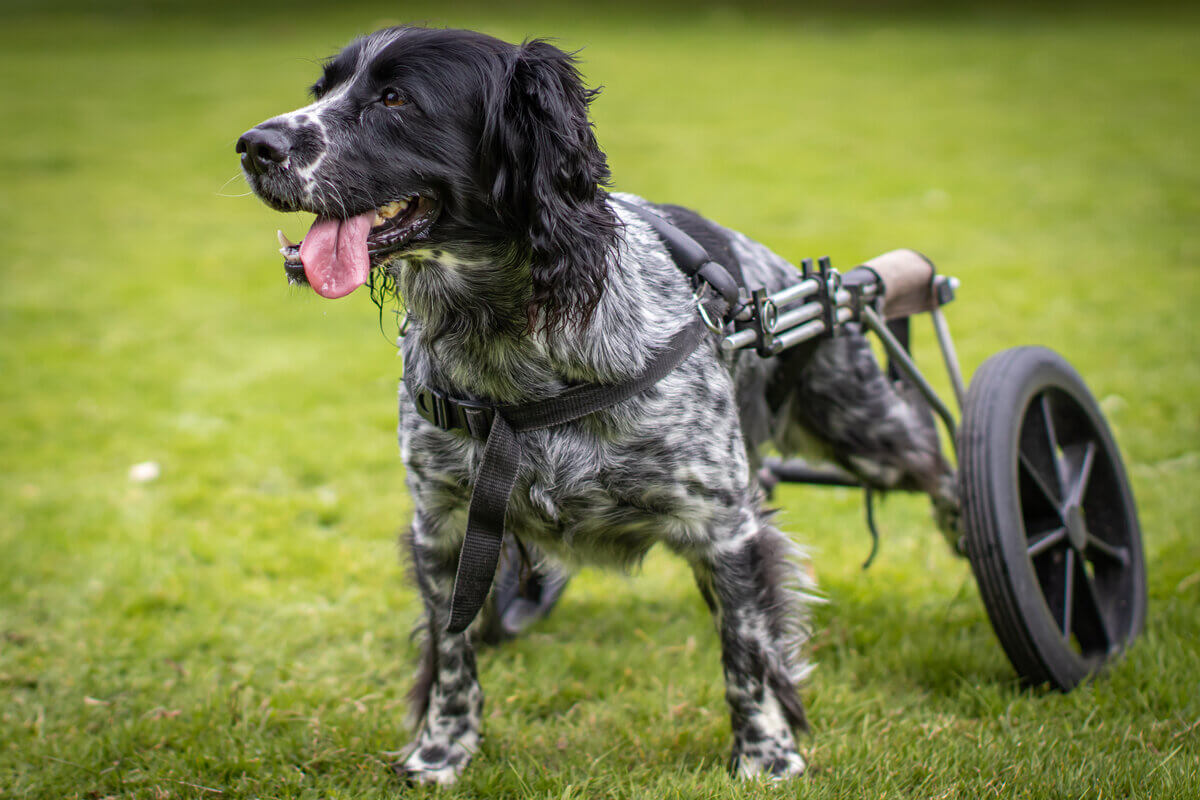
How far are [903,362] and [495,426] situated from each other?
1.36 meters

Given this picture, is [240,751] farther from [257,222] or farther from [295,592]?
[257,222]

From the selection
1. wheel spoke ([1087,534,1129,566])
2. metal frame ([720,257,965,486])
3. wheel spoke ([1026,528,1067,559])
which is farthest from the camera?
wheel spoke ([1087,534,1129,566])

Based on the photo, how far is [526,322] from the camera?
7.98 feet

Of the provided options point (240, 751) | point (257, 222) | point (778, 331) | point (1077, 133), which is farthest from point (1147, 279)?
point (257, 222)

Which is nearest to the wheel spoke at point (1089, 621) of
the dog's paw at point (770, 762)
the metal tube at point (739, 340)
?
the dog's paw at point (770, 762)

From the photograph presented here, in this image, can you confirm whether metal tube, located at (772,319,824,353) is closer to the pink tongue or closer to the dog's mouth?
the dog's mouth

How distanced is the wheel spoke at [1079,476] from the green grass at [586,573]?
480 mm

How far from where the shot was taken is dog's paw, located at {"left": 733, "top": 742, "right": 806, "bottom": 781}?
2.61 metres

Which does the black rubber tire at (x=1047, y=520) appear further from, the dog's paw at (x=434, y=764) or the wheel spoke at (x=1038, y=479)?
the dog's paw at (x=434, y=764)


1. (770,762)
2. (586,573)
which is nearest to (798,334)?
(770,762)

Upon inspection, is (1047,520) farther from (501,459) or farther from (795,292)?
(501,459)

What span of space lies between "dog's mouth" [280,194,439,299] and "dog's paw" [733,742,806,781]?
1475mm

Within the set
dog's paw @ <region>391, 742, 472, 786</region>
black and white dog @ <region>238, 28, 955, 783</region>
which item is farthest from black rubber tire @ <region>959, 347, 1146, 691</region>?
dog's paw @ <region>391, 742, 472, 786</region>

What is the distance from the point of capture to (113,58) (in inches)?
629
